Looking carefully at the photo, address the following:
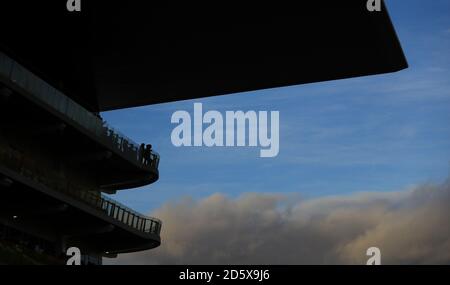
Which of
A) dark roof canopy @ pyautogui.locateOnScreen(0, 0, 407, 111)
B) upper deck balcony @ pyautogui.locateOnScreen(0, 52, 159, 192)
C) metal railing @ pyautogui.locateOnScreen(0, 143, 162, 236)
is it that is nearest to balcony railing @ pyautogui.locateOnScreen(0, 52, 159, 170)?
upper deck balcony @ pyautogui.locateOnScreen(0, 52, 159, 192)

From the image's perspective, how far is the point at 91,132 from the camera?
3722 cm

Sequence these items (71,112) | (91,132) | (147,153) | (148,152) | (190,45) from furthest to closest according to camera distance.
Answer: (148,152)
(147,153)
(190,45)
(91,132)
(71,112)

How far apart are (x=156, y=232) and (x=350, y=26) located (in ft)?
57.3

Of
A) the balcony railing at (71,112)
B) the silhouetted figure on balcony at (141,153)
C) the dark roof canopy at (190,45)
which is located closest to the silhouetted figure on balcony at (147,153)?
the balcony railing at (71,112)

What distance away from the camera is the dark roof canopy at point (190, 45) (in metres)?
36.2

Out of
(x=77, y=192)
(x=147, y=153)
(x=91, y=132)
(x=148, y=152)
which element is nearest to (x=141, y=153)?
(x=147, y=153)

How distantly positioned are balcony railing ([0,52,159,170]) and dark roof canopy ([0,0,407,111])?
392 cm

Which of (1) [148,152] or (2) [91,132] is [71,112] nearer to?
(2) [91,132]

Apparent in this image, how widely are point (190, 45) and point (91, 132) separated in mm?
7998

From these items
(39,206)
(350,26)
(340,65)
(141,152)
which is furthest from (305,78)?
(39,206)

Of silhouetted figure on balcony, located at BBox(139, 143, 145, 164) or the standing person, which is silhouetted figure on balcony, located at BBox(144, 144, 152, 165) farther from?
silhouetted figure on balcony, located at BBox(139, 143, 145, 164)

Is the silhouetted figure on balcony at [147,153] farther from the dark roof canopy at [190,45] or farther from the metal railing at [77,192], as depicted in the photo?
the dark roof canopy at [190,45]
